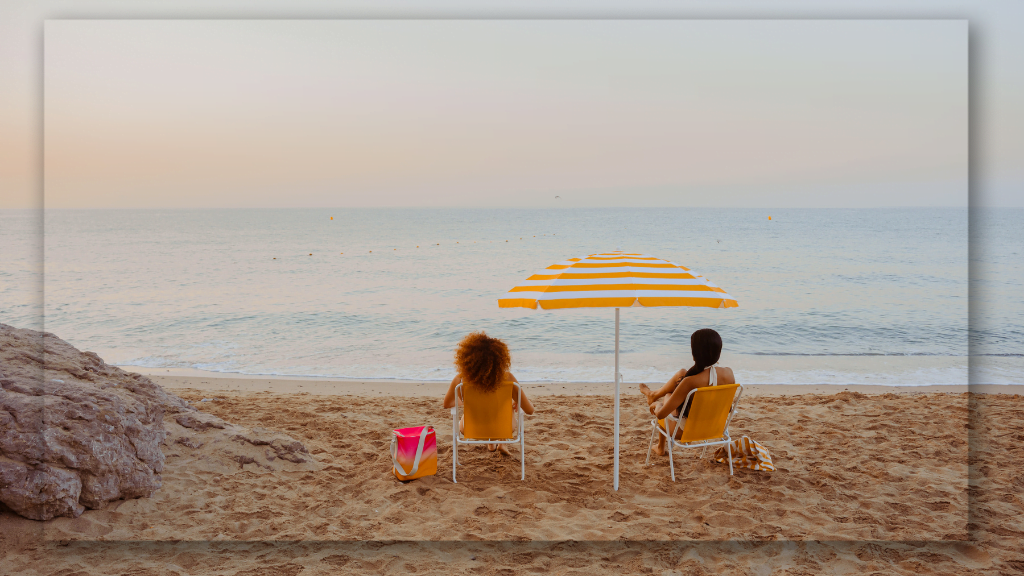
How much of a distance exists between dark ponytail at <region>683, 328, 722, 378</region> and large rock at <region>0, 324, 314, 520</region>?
332 centimetres

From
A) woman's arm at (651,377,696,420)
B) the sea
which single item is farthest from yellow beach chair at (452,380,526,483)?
the sea

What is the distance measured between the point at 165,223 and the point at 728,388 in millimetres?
54515

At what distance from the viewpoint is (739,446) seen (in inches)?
180

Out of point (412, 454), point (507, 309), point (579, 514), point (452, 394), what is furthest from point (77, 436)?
point (507, 309)

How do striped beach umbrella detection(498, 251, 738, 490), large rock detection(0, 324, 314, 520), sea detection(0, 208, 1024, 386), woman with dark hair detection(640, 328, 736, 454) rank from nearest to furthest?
1. large rock detection(0, 324, 314, 520)
2. striped beach umbrella detection(498, 251, 738, 490)
3. woman with dark hair detection(640, 328, 736, 454)
4. sea detection(0, 208, 1024, 386)

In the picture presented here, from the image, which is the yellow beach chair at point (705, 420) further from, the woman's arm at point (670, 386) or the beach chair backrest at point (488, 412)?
the beach chair backrest at point (488, 412)

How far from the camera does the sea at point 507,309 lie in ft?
29.7

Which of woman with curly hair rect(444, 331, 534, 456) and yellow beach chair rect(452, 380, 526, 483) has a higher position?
woman with curly hair rect(444, 331, 534, 456)

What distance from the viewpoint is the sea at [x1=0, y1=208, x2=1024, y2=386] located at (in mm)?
9055

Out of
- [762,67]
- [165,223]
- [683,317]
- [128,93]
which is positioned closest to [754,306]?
[683,317]

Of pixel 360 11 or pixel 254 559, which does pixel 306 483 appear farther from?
pixel 360 11

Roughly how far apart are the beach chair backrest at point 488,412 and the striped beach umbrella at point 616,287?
0.78m

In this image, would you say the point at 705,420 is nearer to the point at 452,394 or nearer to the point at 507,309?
the point at 452,394

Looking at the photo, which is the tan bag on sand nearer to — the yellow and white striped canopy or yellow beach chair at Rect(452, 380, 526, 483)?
the yellow and white striped canopy
